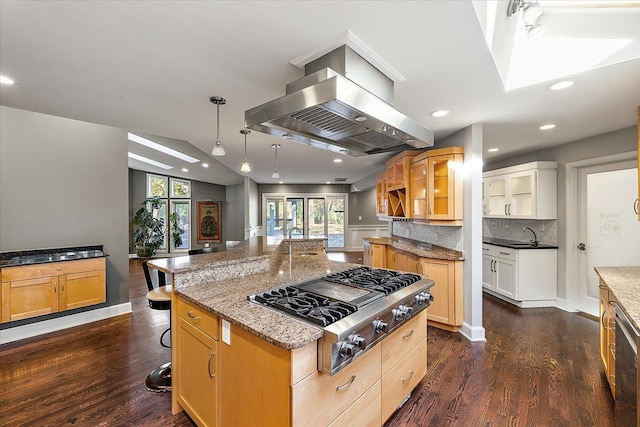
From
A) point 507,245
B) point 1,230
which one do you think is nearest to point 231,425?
point 1,230

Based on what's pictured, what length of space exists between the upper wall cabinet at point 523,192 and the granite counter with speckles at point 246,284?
3251 millimetres

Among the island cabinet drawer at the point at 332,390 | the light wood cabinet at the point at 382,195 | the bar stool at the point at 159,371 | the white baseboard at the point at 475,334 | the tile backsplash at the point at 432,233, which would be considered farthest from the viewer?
the light wood cabinet at the point at 382,195

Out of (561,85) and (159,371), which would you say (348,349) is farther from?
(561,85)

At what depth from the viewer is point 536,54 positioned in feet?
6.69

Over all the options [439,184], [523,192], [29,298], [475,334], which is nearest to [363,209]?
[523,192]

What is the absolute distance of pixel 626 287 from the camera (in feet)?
6.20

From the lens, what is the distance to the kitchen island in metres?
1.16

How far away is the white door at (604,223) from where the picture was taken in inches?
128

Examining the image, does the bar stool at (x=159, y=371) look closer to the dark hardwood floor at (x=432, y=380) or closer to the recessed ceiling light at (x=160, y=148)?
the dark hardwood floor at (x=432, y=380)

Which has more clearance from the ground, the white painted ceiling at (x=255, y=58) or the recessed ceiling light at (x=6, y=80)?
the recessed ceiling light at (x=6, y=80)

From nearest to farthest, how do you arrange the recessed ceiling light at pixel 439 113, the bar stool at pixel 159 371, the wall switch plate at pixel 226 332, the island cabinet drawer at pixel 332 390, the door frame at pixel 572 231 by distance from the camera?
the island cabinet drawer at pixel 332 390 < the wall switch plate at pixel 226 332 < the bar stool at pixel 159 371 < the recessed ceiling light at pixel 439 113 < the door frame at pixel 572 231

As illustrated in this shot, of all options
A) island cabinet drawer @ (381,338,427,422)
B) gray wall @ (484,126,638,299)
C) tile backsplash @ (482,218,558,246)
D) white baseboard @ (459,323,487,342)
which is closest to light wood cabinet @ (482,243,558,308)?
gray wall @ (484,126,638,299)

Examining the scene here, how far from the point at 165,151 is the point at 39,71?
4.59 m

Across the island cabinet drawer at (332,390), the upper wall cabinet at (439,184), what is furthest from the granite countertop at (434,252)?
the island cabinet drawer at (332,390)
